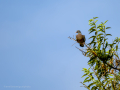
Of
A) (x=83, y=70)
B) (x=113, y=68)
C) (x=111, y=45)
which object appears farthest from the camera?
(x=83, y=70)

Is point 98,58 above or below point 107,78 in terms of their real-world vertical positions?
above

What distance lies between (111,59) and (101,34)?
798 mm

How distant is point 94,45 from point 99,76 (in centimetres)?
89

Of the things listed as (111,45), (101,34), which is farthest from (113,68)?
(101,34)

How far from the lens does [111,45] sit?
5152mm

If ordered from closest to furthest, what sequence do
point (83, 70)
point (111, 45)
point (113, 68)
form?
point (113, 68) < point (111, 45) < point (83, 70)

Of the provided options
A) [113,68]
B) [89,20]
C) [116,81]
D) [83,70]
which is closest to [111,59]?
[113,68]

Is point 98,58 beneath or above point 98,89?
above

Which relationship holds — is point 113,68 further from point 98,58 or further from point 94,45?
point 94,45

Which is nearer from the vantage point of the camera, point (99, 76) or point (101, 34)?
point (99, 76)

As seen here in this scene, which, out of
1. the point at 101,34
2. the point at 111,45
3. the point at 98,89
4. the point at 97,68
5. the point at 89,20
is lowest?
the point at 98,89

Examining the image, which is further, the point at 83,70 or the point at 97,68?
the point at 83,70

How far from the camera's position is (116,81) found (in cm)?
486

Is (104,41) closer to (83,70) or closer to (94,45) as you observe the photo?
(94,45)
